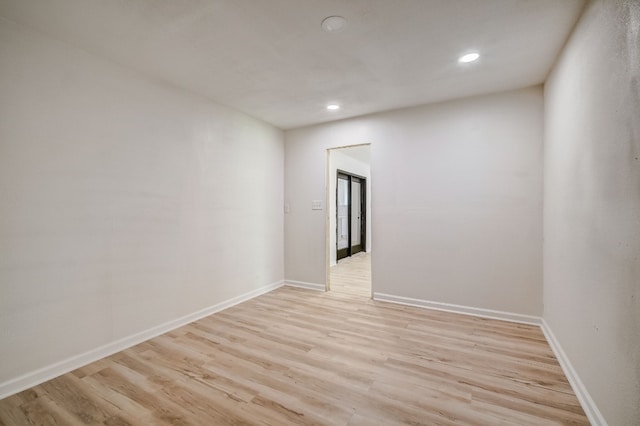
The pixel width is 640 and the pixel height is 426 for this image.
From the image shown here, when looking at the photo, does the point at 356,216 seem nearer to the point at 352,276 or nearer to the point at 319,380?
the point at 352,276

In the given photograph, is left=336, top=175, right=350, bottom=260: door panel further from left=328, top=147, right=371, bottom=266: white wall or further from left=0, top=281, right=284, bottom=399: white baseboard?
left=0, top=281, right=284, bottom=399: white baseboard

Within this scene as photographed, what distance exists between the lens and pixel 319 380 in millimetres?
2023

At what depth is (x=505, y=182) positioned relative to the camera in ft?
10.3

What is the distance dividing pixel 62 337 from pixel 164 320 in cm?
83

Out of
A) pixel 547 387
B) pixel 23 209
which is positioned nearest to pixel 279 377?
pixel 547 387

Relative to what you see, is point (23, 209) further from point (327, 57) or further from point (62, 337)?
point (327, 57)

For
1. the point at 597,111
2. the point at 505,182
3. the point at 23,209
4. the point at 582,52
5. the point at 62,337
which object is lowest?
→ the point at 62,337

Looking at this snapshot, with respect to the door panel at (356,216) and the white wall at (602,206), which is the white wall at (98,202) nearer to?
the white wall at (602,206)

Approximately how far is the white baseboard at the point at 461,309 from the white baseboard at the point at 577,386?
42 cm

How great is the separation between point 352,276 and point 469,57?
3.86 metres

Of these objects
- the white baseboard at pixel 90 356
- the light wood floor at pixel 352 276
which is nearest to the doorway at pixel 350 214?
the light wood floor at pixel 352 276

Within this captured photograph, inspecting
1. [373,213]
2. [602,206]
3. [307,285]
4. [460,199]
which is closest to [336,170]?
[373,213]

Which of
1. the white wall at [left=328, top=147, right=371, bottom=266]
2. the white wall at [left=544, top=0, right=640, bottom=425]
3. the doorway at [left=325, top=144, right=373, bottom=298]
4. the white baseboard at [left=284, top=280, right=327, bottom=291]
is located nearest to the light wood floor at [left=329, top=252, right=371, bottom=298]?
the doorway at [left=325, top=144, right=373, bottom=298]

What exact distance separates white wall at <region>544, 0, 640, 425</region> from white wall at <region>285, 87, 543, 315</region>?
2.19ft
